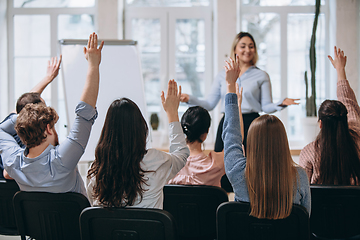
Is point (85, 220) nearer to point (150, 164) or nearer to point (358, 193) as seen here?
point (150, 164)

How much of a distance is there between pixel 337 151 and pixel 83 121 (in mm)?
1222

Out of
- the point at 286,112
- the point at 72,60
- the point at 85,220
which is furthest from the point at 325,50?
the point at 85,220

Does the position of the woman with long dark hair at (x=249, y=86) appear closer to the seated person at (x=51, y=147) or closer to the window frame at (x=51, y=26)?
the seated person at (x=51, y=147)

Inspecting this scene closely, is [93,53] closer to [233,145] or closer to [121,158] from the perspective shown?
[121,158]

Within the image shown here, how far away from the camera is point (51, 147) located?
1.42m

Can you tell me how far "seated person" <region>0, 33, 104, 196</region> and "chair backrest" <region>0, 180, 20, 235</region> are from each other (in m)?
0.19

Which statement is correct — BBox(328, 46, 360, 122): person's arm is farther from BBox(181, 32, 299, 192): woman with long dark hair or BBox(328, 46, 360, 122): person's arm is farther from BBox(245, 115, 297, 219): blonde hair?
BBox(245, 115, 297, 219): blonde hair

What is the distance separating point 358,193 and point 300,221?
396mm

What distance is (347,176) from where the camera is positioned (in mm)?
1523

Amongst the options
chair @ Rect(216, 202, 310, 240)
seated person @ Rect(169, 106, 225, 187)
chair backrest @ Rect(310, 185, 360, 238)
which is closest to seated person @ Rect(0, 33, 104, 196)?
seated person @ Rect(169, 106, 225, 187)

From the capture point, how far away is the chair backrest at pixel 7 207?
1576 millimetres

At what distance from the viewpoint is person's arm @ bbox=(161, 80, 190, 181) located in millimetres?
1288

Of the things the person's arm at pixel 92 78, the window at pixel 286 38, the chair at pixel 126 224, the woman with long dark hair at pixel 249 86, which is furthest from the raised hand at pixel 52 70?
the window at pixel 286 38

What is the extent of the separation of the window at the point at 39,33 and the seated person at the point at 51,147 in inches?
129
